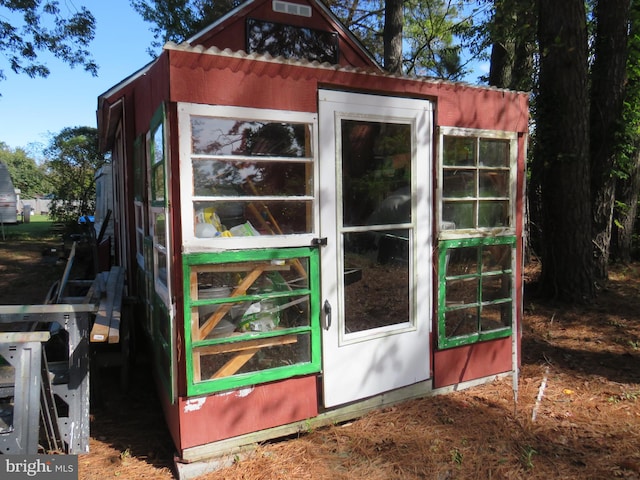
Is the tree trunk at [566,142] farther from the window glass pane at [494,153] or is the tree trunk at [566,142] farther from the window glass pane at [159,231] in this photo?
the window glass pane at [159,231]

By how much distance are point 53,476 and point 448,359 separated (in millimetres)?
2919

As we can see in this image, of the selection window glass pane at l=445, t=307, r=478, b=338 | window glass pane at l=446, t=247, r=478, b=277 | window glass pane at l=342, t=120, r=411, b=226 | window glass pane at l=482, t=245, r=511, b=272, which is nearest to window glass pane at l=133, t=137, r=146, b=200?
window glass pane at l=342, t=120, r=411, b=226

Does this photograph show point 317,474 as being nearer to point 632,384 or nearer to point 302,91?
point 302,91

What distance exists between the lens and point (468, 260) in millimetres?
3904

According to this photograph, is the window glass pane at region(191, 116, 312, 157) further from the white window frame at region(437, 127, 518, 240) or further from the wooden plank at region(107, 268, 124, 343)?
the wooden plank at region(107, 268, 124, 343)

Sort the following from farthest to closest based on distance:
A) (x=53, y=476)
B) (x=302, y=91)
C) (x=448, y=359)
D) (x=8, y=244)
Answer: (x=8, y=244) → (x=448, y=359) → (x=302, y=91) → (x=53, y=476)

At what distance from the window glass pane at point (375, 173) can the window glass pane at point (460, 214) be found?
394mm

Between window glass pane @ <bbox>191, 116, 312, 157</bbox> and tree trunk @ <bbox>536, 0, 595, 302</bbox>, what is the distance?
4.26 meters

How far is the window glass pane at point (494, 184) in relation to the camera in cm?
393

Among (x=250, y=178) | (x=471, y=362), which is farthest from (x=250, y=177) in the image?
(x=471, y=362)

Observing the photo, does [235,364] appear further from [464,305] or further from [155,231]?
[464,305]

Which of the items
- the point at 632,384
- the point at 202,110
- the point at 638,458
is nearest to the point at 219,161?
the point at 202,110

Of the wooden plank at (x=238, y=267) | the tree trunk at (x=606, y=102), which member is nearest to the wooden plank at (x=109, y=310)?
the wooden plank at (x=238, y=267)

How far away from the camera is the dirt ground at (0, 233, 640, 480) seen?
2.90 meters
